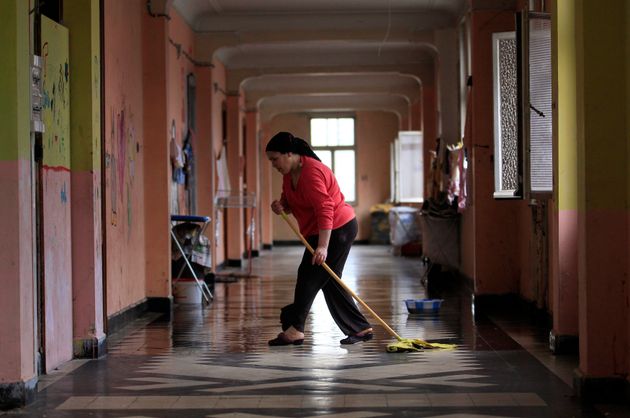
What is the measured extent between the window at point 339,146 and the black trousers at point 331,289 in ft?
59.3

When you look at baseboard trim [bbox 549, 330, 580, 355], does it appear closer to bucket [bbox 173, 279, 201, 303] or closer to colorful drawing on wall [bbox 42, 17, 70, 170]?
colorful drawing on wall [bbox 42, 17, 70, 170]

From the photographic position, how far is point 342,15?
1280 cm

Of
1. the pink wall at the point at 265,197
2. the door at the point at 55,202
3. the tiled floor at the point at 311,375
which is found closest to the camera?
the tiled floor at the point at 311,375

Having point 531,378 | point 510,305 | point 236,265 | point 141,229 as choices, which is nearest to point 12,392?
point 531,378

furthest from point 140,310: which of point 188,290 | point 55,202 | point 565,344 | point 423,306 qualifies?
point 565,344

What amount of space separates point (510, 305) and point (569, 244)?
2.92 metres

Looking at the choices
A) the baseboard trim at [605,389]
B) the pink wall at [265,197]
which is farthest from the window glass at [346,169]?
the baseboard trim at [605,389]

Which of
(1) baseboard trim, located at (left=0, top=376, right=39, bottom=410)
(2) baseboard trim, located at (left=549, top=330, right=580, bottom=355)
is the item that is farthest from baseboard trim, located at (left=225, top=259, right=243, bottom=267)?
(1) baseboard trim, located at (left=0, top=376, right=39, bottom=410)

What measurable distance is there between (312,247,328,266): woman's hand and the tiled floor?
620mm

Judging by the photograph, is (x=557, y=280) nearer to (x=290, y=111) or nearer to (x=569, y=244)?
(x=569, y=244)

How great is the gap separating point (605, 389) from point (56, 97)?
3683 millimetres

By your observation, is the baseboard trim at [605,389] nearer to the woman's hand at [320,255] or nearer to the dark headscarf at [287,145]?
the woman's hand at [320,255]

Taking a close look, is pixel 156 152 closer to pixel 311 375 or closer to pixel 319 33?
pixel 319 33

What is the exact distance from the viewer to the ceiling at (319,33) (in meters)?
12.4
